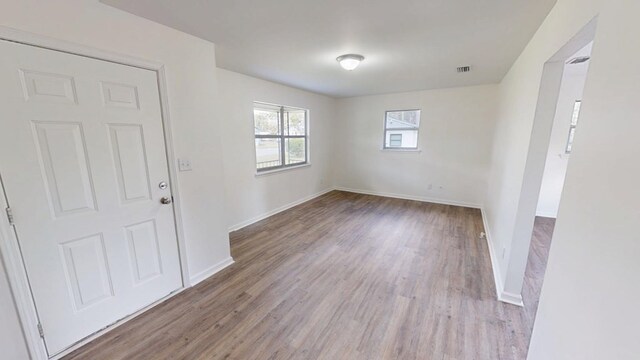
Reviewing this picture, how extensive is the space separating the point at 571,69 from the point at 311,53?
12.9ft

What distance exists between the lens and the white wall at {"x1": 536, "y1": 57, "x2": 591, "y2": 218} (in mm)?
3779

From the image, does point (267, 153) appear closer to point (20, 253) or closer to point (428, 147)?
point (20, 253)

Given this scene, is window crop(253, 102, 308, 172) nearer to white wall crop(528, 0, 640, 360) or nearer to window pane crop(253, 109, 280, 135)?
window pane crop(253, 109, 280, 135)

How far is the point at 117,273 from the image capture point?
1.90 meters

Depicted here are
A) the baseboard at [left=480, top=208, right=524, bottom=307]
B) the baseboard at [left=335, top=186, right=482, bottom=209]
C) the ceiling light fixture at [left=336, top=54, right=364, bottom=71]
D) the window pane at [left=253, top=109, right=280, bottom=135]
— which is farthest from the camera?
the baseboard at [left=335, top=186, right=482, bottom=209]

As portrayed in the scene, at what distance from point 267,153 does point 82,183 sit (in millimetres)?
2837

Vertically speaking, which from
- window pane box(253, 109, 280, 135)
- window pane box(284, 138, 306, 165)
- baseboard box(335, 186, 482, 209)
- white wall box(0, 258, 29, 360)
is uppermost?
window pane box(253, 109, 280, 135)

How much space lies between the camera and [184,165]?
225 centimetres

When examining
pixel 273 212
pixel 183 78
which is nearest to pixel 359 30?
pixel 183 78

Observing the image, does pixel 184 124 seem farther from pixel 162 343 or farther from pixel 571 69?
pixel 571 69

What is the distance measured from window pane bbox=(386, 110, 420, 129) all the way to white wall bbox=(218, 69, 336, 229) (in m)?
1.54

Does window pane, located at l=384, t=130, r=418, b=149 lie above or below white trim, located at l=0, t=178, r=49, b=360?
above

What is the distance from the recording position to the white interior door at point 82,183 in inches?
57.0

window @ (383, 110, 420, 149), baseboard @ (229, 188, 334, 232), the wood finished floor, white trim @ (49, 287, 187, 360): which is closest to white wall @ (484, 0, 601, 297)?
the wood finished floor
